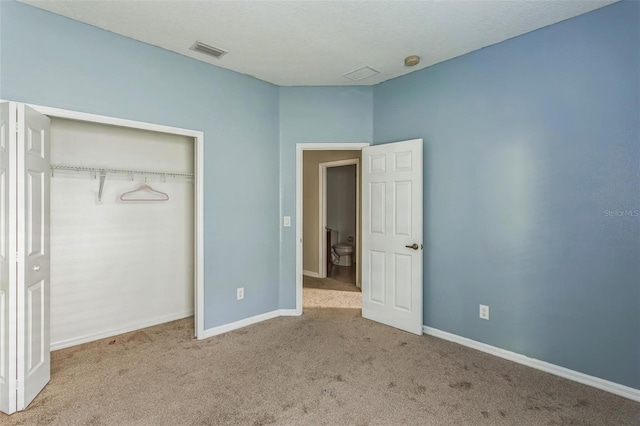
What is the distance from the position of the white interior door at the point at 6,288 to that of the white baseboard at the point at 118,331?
1.02 m

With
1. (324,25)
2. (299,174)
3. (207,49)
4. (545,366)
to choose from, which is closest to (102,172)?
(207,49)

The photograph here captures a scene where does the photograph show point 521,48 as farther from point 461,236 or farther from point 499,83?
point 461,236

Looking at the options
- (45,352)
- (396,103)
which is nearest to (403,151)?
(396,103)

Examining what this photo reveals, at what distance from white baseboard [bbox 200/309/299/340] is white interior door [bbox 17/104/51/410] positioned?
1.26 meters

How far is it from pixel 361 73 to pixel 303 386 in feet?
9.85

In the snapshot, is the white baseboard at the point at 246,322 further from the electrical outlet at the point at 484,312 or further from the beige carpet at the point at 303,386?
the electrical outlet at the point at 484,312

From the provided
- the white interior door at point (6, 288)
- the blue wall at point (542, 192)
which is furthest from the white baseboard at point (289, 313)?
the white interior door at point (6, 288)

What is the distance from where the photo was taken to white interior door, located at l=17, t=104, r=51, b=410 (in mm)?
2021

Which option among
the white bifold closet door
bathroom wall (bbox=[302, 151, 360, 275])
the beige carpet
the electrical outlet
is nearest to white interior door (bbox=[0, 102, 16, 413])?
the white bifold closet door

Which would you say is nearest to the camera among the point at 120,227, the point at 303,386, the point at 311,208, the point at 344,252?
the point at 303,386

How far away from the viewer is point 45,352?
92.0 inches

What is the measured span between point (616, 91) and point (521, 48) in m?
0.78

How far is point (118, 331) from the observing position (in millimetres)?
3301

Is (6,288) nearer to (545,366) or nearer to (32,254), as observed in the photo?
(32,254)
